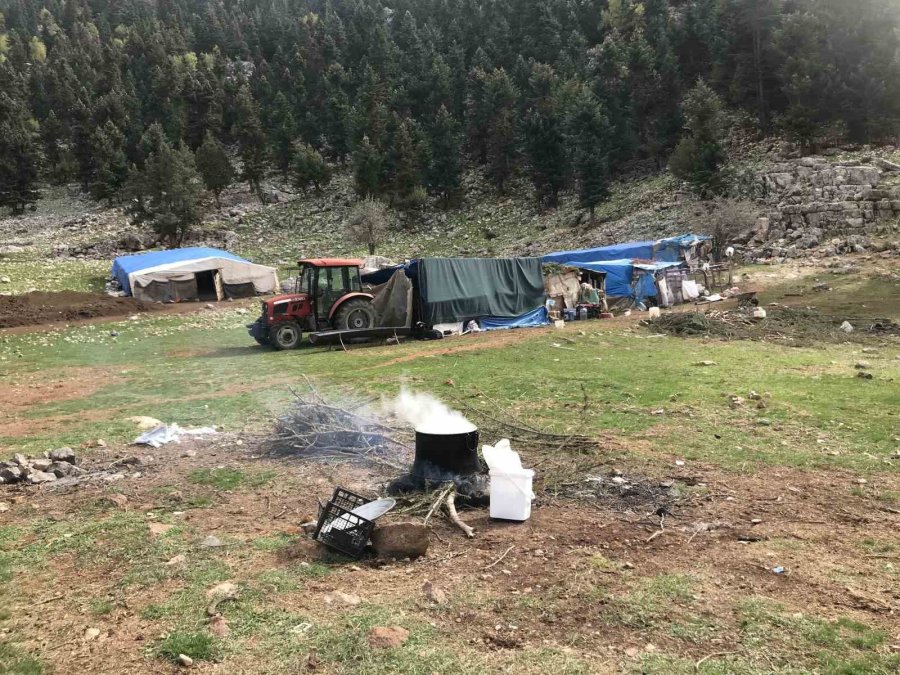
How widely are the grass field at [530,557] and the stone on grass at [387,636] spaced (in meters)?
0.06

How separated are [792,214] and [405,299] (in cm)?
2499

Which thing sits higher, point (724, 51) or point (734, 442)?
point (724, 51)

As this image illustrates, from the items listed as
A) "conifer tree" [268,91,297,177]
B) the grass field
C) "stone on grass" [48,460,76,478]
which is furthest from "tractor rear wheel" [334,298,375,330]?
"conifer tree" [268,91,297,177]

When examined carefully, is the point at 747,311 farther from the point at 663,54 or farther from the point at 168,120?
the point at 168,120

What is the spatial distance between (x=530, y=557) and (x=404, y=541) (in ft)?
3.03

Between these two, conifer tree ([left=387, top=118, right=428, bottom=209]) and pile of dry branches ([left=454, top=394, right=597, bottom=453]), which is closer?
pile of dry branches ([left=454, top=394, right=597, bottom=453])

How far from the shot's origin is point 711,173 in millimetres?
38438

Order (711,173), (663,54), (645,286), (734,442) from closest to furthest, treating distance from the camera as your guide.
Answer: (734,442) < (645,286) < (711,173) < (663,54)

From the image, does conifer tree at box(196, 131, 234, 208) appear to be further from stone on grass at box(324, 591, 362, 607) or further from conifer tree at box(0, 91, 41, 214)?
stone on grass at box(324, 591, 362, 607)

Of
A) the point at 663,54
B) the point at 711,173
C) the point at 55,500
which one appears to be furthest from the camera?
the point at 663,54

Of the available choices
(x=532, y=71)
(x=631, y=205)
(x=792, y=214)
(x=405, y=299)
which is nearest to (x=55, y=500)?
(x=405, y=299)

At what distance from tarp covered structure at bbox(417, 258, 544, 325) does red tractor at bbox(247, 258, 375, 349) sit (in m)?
1.77

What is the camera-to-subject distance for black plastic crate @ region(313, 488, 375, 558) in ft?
14.5

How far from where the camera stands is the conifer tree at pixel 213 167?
195 ft
